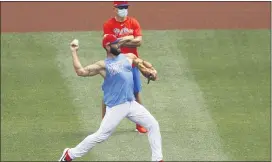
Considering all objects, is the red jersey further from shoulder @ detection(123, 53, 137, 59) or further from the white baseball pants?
the white baseball pants

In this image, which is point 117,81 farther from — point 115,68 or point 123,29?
point 123,29

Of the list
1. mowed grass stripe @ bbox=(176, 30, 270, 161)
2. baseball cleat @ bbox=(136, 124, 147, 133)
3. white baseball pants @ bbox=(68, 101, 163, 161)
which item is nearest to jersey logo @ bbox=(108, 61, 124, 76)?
white baseball pants @ bbox=(68, 101, 163, 161)

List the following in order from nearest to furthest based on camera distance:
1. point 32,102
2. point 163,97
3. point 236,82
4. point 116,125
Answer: point 116,125 < point 32,102 < point 163,97 < point 236,82

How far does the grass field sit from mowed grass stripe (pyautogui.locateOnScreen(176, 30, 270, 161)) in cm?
2

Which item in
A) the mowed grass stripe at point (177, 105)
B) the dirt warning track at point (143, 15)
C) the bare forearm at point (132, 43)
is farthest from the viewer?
the dirt warning track at point (143, 15)

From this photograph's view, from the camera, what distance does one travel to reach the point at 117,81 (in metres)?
13.4

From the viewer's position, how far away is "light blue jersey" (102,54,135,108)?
1330 cm

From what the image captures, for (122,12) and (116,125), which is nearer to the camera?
(116,125)

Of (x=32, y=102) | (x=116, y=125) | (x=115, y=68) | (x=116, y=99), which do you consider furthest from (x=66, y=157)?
(x=32, y=102)

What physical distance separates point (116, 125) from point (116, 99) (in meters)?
0.33

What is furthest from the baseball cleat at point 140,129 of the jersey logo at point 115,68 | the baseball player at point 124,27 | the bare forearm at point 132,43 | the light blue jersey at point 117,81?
the jersey logo at point 115,68

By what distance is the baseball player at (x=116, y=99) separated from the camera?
13.3 metres

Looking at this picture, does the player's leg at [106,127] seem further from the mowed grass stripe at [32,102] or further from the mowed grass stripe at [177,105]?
the mowed grass stripe at [177,105]

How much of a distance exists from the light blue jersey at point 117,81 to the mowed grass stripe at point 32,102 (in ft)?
5.29
